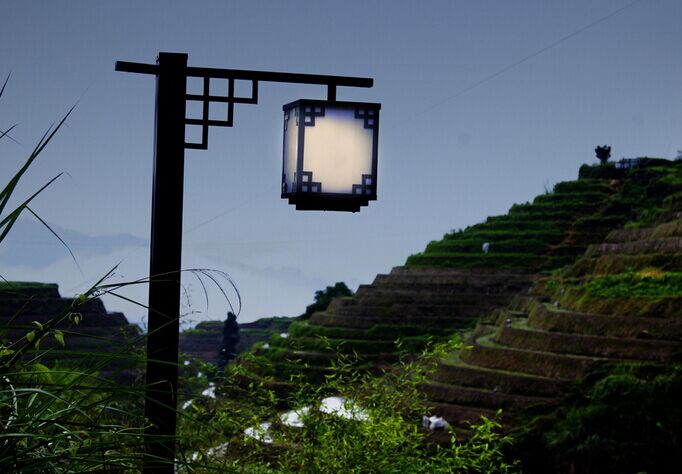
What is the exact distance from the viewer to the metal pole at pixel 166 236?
317 cm

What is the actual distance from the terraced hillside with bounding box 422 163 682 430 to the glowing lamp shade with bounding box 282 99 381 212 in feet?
70.5

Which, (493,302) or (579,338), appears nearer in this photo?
(579,338)

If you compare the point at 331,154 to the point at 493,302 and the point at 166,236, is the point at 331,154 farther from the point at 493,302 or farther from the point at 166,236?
the point at 493,302

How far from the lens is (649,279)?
26797 mm

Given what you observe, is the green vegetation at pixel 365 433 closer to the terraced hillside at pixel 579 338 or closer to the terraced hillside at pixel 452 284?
the terraced hillside at pixel 579 338

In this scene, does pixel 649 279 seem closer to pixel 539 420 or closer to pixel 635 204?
pixel 539 420

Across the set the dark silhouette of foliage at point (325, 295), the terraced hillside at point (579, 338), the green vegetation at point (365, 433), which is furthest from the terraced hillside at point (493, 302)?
the green vegetation at point (365, 433)

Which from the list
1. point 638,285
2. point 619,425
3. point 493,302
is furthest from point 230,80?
point 493,302

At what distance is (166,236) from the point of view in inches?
131

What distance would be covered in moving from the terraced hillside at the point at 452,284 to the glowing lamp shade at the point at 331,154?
116ft

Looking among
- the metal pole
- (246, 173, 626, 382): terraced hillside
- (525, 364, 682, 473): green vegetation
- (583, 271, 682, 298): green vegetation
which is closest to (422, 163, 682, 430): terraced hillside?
(583, 271, 682, 298): green vegetation

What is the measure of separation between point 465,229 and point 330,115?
160ft

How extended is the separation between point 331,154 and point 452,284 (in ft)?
139

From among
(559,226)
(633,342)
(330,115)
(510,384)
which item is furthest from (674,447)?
(559,226)
